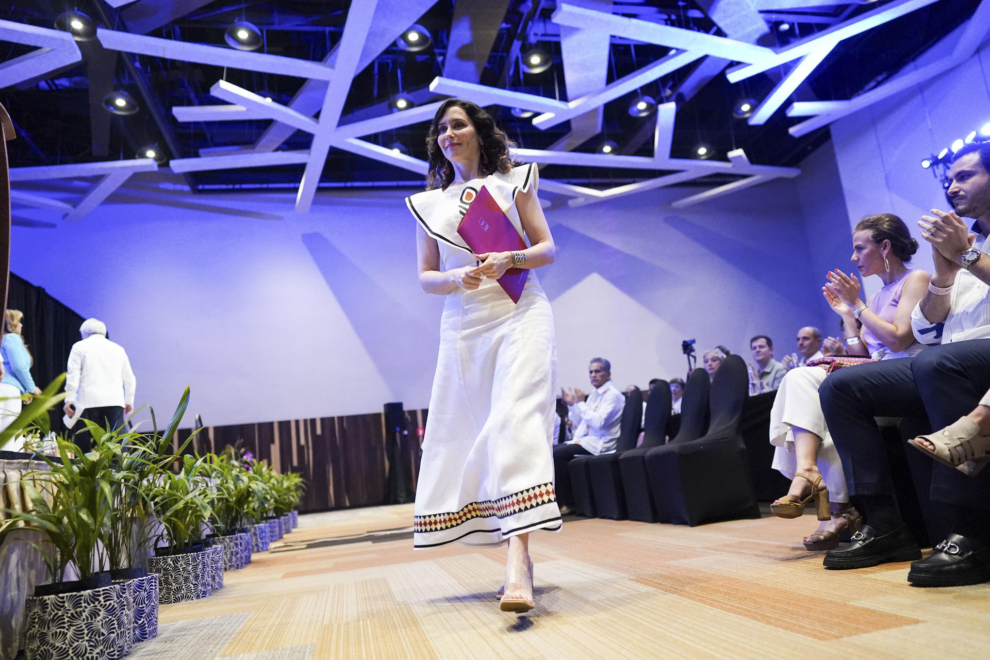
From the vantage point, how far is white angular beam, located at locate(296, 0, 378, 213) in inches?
204

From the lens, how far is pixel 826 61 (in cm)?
797

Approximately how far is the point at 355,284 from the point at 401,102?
3.16 meters

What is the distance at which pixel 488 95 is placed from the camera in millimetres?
6453

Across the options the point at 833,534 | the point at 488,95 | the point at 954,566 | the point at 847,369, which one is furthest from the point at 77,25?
the point at 954,566

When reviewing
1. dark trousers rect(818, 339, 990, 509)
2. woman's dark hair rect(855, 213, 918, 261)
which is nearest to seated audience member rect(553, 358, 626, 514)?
woman's dark hair rect(855, 213, 918, 261)

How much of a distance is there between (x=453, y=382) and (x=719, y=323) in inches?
376

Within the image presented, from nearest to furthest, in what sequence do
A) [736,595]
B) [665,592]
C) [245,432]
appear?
[736,595], [665,592], [245,432]

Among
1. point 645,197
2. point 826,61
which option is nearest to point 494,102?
point 826,61

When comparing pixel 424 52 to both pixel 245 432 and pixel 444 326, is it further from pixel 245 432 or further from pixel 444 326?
pixel 444 326

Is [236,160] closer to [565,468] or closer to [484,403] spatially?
[565,468]

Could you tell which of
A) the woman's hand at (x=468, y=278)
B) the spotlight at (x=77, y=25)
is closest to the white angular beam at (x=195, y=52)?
the spotlight at (x=77, y=25)

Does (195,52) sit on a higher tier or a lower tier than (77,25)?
lower

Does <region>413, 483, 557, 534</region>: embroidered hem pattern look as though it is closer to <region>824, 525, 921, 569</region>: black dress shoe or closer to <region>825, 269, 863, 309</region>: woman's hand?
<region>824, 525, 921, 569</region>: black dress shoe

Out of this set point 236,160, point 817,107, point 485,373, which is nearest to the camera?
point 485,373
